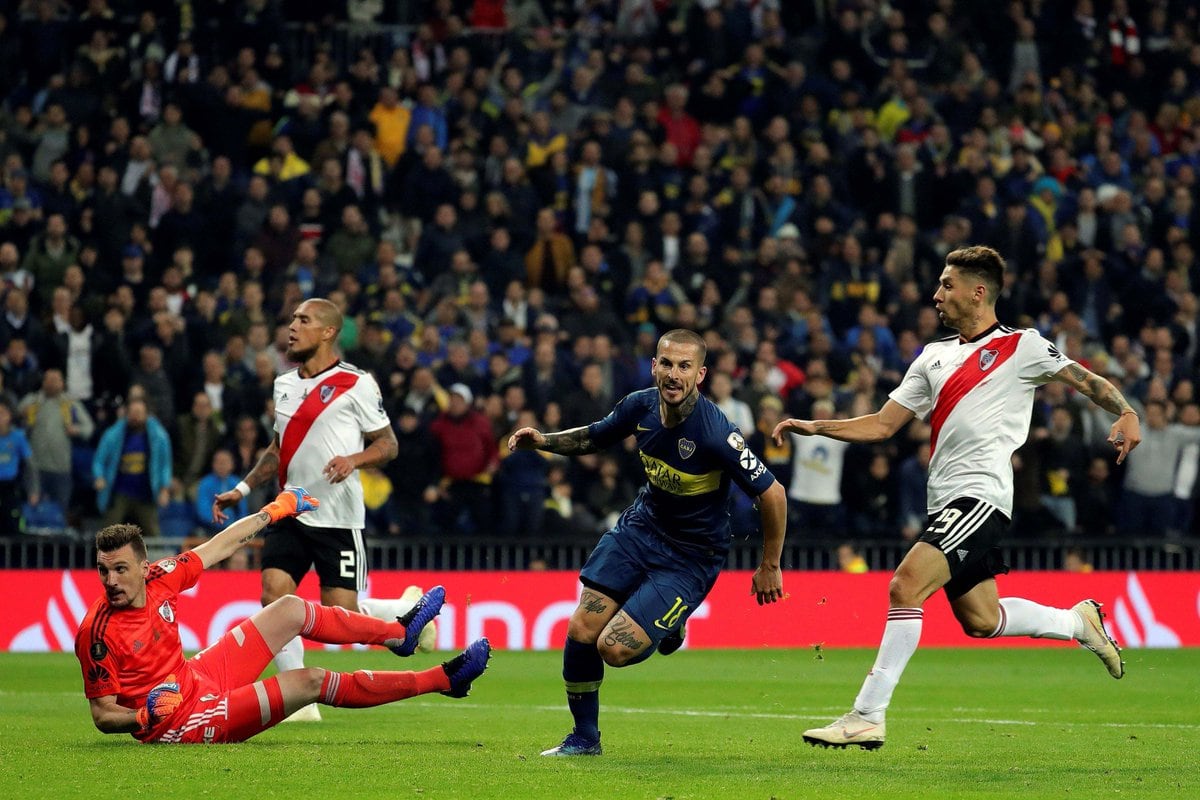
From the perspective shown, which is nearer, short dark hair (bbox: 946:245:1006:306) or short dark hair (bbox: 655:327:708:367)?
short dark hair (bbox: 655:327:708:367)

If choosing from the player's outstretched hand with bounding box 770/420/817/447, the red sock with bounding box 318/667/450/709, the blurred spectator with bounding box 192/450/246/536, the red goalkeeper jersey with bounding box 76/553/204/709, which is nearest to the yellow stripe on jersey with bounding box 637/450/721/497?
the player's outstretched hand with bounding box 770/420/817/447

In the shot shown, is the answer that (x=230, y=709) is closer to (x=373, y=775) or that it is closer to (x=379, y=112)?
(x=373, y=775)

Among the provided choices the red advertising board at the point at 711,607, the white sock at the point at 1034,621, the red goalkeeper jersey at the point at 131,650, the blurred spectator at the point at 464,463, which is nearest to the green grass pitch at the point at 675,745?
the red goalkeeper jersey at the point at 131,650

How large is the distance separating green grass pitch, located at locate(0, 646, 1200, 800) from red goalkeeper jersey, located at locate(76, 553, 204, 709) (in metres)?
0.32

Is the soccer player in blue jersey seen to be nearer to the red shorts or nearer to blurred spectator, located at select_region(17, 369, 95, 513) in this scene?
the red shorts

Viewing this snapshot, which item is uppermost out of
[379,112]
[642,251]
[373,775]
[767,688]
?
[379,112]

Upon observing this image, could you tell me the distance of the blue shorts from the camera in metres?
9.13

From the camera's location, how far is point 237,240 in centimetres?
2133

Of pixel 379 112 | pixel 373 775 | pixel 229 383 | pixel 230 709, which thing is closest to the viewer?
pixel 373 775

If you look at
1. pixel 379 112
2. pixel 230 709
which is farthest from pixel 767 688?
pixel 379 112

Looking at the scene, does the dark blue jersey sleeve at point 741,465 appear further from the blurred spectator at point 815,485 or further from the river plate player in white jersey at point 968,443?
the blurred spectator at point 815,485

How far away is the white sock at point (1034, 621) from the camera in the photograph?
9523 mm

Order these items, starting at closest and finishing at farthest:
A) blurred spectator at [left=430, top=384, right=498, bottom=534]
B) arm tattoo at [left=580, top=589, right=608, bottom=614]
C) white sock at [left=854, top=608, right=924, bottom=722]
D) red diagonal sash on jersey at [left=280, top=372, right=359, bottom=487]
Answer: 1. white sock at [left=854, top=608, right=924, bottom=722]
2. arm tattoo at [left=580, top=589, right=608, bottom=614]
3. red diagonal sash on jersey at [left=280, top=372, right=359, bottom=487]
4. blurred spectator at [left=430, top=384, right=498, bottom=534]

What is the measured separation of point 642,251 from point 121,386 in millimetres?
6231
